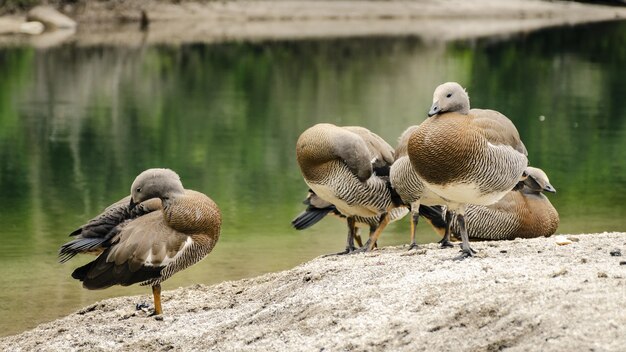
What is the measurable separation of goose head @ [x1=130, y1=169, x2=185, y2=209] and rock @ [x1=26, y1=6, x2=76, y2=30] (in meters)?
48.6

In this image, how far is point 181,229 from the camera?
8812 mm

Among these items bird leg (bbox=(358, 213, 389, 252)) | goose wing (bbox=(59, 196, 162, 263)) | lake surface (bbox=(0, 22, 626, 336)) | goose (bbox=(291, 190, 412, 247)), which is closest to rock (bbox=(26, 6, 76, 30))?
lake surface (bbox=(0, 22, 626, 336))

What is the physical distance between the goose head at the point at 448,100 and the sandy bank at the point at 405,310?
1.13m

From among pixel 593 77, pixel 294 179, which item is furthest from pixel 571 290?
pixel 593 77

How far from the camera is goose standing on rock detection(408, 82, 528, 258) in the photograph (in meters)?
8.24

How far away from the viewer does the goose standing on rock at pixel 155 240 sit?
870cm

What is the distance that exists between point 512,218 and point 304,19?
53504 millimetres

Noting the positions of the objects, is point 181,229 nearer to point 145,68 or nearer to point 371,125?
point 371,125

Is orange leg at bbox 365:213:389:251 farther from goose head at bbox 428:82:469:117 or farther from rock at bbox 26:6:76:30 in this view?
rock at bbox 26:6:76:30

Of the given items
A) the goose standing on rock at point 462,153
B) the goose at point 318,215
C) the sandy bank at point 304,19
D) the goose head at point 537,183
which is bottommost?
the sandy bank at point 304,19

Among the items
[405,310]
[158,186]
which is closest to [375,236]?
[158,186]

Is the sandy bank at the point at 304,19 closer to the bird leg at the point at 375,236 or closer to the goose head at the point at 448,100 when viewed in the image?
the bird leg at the point at 375,236

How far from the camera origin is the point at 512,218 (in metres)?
10.9

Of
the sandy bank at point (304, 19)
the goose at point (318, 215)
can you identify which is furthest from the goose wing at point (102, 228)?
the sandy bank at point (304, 19)
